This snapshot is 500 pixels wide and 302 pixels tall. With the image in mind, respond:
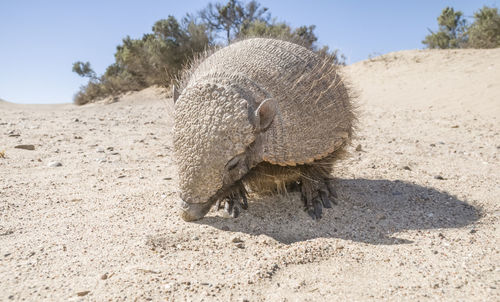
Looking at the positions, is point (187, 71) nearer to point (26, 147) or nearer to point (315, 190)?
point (315, 190)

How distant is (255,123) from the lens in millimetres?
3287

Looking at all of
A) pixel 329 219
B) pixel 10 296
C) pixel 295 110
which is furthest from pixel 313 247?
pixel 10 296

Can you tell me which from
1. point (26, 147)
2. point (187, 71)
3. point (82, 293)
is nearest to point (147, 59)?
point (26, 147)

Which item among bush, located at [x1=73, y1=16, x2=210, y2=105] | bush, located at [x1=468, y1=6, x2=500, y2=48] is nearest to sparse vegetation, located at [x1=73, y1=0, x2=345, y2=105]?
bush, located at [x1=73, y1=16, x2=210, y2=105]

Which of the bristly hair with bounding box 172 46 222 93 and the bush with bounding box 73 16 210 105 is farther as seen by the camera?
the bush with bounding box 73 16 210 105

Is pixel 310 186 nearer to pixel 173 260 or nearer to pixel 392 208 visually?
pixel 392 208

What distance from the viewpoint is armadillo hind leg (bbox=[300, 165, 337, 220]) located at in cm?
404

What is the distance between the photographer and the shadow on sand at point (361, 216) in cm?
362

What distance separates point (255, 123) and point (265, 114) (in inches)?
5.4

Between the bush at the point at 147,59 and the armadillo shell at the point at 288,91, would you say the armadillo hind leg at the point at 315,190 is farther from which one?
the bush at the point at 147,59

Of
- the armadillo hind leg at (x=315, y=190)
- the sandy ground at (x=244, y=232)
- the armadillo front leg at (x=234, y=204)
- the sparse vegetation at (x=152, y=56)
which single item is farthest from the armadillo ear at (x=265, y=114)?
the sparse vegetation at (x=152, y=56)

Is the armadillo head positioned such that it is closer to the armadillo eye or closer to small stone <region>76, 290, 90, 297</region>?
the armadillo eye

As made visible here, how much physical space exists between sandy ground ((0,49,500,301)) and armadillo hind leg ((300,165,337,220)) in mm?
162

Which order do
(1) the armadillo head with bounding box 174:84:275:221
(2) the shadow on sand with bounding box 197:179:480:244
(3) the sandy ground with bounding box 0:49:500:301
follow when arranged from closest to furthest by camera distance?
1. (3) the sandy ground with bounding box 0:49:500:301
2. (1) the armadillo head with bounding box 174:84:275:221
3. (2) the shadow on sand with bounding box 197:179:480:244
